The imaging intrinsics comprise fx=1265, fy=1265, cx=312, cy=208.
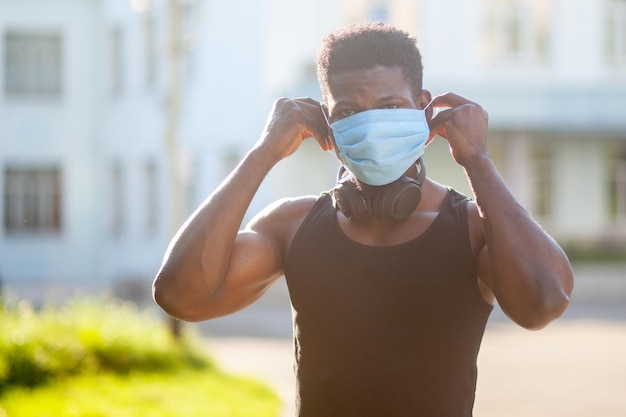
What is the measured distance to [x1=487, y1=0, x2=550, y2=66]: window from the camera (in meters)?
27.3

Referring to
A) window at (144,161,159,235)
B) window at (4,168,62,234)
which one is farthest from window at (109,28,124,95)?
window at (4,168,62,234)

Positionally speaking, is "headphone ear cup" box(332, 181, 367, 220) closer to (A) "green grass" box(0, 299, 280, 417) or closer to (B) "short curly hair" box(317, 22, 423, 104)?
(B) "short curly hair" box(317, 22, 423, 104)

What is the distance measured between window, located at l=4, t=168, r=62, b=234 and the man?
2849 cm

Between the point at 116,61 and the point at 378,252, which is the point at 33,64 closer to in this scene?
the point at 116,61

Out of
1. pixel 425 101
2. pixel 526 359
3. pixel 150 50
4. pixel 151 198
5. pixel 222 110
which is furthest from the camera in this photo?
pixel 151 198

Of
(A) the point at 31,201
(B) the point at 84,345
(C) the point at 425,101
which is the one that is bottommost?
(B) the point at 84,345

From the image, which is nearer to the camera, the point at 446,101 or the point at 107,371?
the point at 446,101

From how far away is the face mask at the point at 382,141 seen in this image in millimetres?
3062

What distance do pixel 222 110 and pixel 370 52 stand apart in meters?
23.3

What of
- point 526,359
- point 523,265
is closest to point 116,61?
point 526,359

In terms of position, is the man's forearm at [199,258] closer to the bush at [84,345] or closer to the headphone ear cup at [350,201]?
the headphone ear cup at [350,201]

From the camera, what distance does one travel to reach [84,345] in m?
11.0

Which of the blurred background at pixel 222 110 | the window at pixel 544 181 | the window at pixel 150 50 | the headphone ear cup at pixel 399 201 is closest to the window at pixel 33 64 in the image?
the blurred background at pixel 222 110

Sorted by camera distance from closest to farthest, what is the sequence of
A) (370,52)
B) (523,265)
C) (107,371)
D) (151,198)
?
(523,265) → (370,52) → (107,371) → (151,198)
